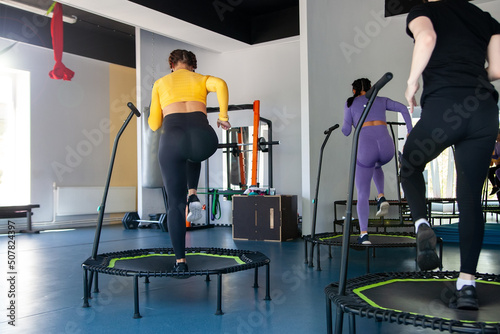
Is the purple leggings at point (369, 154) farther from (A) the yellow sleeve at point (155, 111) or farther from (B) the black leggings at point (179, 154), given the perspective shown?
(A) the yellow sleeve at point (155, 111)

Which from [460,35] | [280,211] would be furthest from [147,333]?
[280,211]

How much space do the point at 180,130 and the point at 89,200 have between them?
6244mm

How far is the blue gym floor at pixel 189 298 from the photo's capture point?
2312mm

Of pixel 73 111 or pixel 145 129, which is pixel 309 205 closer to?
pixel 145 129

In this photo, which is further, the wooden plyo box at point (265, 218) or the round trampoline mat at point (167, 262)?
the wooden plyo box at point (265, 218)

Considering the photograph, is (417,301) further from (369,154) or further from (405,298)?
(369,154)

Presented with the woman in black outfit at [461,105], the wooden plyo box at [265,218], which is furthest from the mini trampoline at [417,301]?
the wooden plyo box at [265,218]


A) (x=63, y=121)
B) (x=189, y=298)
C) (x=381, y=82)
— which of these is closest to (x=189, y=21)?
(x=63, y=121)

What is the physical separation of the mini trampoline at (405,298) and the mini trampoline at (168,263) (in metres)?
0.72

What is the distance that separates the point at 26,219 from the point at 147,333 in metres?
6.38

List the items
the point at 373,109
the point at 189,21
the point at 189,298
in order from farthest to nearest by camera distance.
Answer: the point at 189,21 → the point at 373,109 → the point at 189,298

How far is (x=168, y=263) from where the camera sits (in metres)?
3.18

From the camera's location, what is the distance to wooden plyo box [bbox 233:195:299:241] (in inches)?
230

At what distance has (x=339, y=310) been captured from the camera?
1.76 m
